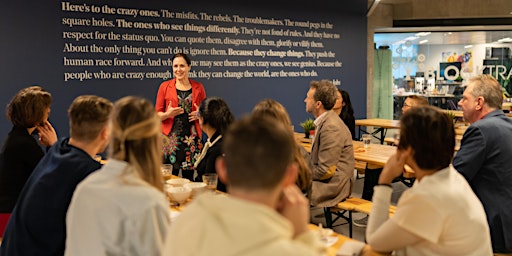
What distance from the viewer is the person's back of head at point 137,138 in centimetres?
165

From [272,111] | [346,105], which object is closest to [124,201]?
[272,111]

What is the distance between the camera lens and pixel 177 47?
578cm

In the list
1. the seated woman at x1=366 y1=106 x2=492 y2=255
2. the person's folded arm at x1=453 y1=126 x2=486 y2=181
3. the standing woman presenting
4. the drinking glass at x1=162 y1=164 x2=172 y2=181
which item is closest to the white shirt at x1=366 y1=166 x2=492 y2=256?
the seated woman at x1=366 y1=106 x2=492 y2=255

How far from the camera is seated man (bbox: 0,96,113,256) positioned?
1.96 m

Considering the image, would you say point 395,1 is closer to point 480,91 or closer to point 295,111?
point 295,111

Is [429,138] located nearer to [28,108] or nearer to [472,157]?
[472,157]

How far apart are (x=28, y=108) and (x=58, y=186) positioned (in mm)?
1076

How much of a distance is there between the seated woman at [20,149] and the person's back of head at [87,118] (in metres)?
0.89

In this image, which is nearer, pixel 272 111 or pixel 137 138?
pixel 137 138

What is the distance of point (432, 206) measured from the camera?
1.70 meters

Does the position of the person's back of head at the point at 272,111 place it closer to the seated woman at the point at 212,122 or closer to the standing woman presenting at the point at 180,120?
the seated woman at the point at 212,122

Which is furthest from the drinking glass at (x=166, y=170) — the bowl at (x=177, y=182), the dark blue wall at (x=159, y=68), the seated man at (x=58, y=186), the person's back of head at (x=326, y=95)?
the dark blue wall at (x=159, y=68)

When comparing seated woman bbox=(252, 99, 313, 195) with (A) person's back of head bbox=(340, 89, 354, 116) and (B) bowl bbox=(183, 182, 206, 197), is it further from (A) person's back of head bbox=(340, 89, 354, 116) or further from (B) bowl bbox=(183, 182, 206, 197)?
(A) person's back of head bbox=(340, 89, 354, 116)

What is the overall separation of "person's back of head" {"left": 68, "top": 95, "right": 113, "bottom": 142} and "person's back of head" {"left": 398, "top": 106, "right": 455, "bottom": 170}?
1.27 metres
